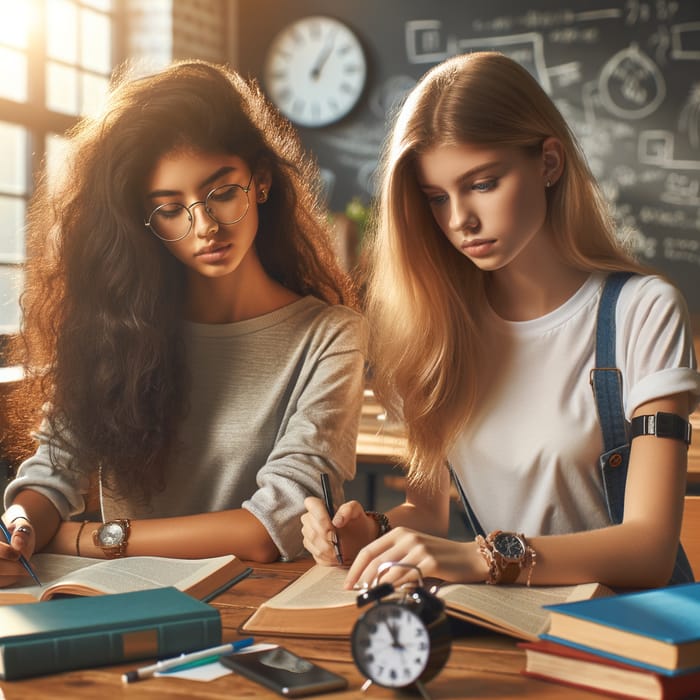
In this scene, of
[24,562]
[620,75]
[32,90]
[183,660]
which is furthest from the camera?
[620,75]

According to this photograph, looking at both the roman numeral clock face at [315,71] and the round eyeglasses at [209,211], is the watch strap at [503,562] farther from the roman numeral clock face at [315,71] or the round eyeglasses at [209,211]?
the roman numeral clock face at [315,71]

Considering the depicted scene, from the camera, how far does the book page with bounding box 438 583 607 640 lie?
3.48 ft

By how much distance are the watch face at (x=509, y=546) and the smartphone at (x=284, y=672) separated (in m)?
0.31

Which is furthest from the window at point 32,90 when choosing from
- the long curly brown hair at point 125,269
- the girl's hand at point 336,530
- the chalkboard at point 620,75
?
the girl's hand at point 336,530

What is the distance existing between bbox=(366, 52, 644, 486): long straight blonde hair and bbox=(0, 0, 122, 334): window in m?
3.60

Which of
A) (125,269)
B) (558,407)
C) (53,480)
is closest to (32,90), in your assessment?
(125,269)

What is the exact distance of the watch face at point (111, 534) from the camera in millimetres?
1520

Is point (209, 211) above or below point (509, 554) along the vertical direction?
above

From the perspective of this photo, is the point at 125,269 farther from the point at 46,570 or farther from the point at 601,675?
A: the point at 601,675

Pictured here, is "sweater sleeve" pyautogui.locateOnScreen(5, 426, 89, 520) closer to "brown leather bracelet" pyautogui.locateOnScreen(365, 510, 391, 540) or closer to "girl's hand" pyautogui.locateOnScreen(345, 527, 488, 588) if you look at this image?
"brown leather bracelet" pyautogui.locateOnScreen(365, 510, 391, 540)

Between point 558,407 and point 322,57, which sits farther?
point 322,57

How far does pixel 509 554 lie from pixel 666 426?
1.06 feet

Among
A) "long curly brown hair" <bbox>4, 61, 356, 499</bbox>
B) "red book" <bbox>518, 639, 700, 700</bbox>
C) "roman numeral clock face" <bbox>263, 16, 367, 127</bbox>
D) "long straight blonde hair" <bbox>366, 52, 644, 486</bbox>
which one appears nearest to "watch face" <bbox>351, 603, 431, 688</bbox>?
"red book" <bbox>518, 639, 700, 700</bbox>

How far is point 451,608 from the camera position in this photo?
42.3 inches
